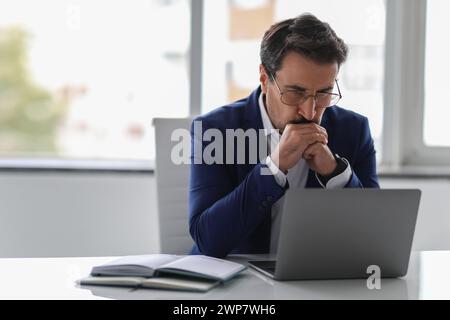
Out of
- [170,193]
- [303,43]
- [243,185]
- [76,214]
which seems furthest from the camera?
[76,214]

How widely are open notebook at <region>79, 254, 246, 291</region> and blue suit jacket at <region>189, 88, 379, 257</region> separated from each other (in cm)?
28

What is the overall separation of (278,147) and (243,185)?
13cm

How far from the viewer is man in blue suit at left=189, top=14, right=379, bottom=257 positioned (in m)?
1.56

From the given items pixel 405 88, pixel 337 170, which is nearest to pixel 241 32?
pixel 405 88

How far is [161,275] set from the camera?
1.25 m

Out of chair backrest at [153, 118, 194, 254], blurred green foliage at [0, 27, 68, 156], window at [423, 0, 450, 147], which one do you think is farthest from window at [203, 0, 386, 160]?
chair backrest at [153, 118, 194, 254]

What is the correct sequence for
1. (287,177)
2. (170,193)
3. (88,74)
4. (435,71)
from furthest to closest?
(435,71)
(88,74)
(170,193)
(287,177)

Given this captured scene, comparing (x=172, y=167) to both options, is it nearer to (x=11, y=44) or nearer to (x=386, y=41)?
(x=11, y=44)

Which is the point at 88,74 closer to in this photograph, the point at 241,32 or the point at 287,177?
the point at 241,32

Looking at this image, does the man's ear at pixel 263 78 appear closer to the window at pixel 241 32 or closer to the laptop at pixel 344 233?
the laptop at pixel 344 233

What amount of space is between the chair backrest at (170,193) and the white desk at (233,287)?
46 centimetres

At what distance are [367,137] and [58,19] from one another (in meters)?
1.68
